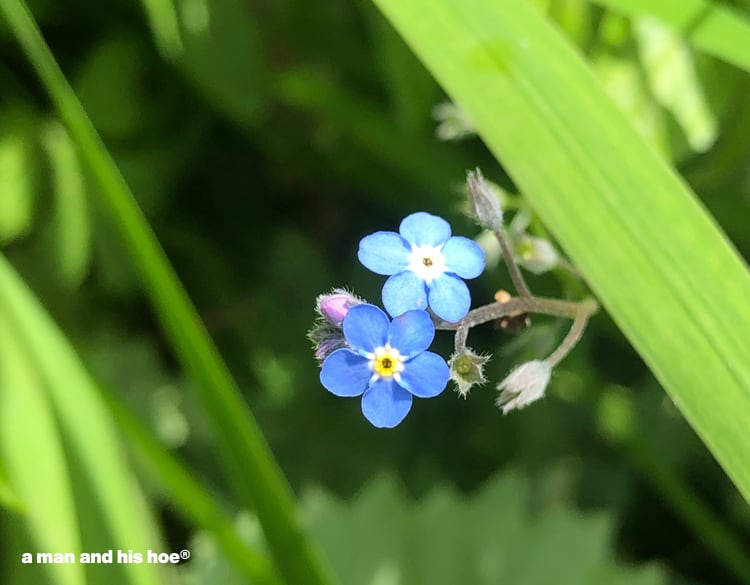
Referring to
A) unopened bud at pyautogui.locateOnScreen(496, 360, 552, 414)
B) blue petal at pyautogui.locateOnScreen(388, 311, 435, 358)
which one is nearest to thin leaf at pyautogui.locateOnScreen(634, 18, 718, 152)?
unopened bud at pyautogui.locateOnScreen(496, 360, 552, 414)

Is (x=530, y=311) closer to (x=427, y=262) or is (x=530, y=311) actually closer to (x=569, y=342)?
(x=569, y=342)

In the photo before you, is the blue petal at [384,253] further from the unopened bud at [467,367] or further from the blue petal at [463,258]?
the unopened bud at [467,367]

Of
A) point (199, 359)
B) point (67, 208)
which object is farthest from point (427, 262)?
point (67, 208)

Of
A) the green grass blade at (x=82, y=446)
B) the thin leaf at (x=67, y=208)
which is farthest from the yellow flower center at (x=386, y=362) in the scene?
the thin leaf at (x=67, y=208)

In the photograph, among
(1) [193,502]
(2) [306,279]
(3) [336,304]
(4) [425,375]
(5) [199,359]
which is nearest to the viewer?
(4) [425,375]

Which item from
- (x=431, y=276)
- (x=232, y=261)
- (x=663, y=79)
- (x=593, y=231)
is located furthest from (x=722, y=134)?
(x=232, y=261)

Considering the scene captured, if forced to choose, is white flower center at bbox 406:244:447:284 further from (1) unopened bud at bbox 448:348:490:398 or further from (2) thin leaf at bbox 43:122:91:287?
(2) thin leaf at bbox 43:122:91:287

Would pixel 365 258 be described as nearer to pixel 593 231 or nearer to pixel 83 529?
Result: pixel 593 231
